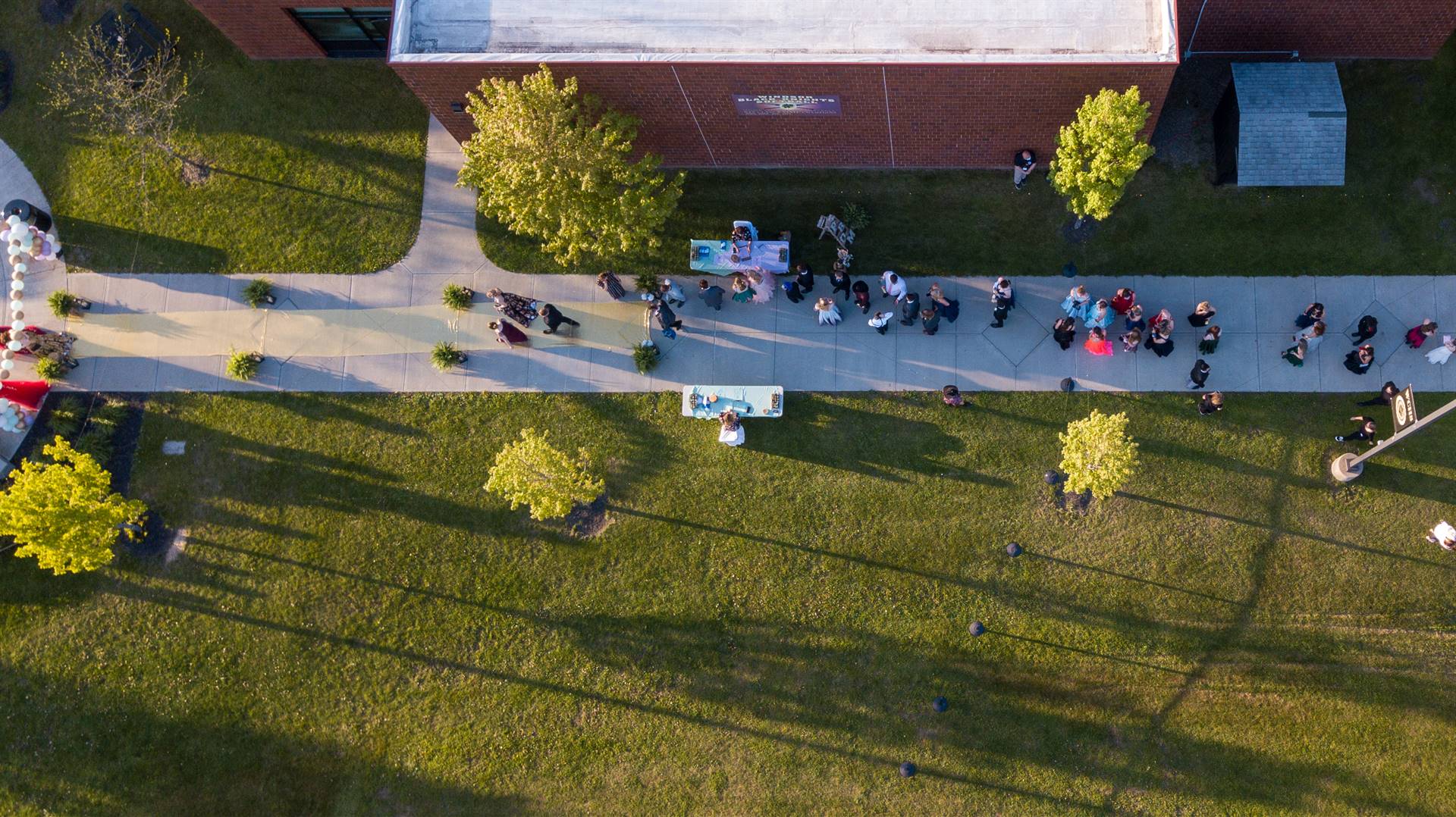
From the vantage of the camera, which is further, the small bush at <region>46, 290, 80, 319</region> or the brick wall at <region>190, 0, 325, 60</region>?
the small bush at <region>46, 290, 80, 319</region>

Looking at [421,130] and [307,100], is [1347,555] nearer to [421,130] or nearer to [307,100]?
[421,130]

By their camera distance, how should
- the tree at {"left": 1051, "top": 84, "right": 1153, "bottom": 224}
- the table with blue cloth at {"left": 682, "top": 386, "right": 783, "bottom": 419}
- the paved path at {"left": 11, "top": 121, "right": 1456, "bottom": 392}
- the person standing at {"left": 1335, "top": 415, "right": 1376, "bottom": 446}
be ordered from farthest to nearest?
the table with blue cloth at {"left": 682, "top": 386, "right": 783, "bottom": 419} < the paved path at {"left": 11, "top": 121, "right": 1456, "bottom": 392} < the person standing at {"left": 1335, "top": 415, "right": 1376, "bottom": 446} < the tree at {"left": 1051, "top": 84, "right": 1153, "bottom": 224}

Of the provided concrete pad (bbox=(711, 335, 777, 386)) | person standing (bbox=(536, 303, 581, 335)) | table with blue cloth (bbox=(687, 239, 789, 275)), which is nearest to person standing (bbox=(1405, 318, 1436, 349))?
table with blue cloth (bbox=(687, 239, 789, 275))

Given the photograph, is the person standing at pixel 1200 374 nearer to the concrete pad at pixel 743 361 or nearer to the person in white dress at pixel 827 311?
the person in white dress at pixel 827 311

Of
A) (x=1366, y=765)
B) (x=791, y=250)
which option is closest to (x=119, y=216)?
(x=791, y=250)

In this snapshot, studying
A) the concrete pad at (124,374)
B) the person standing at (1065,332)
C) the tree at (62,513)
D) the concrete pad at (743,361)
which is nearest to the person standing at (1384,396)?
the person standing at (1065,332)

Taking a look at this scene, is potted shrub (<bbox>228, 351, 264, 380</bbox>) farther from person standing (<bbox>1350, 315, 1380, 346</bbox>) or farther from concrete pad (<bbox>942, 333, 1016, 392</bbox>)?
person standing (<bbox>1350, 315, 1380, 346</bbox>)
